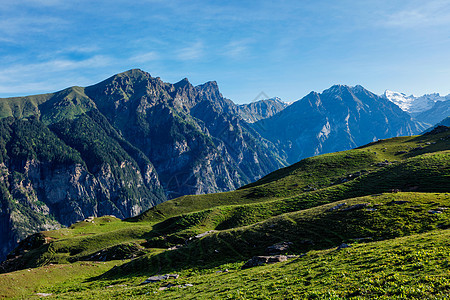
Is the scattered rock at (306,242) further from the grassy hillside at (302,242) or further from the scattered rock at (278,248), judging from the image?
the scattered rock at (278,248)

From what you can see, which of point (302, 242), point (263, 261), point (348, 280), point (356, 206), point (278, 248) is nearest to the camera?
point (348, 280)

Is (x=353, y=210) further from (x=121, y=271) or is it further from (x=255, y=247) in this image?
(x=121, y=271)

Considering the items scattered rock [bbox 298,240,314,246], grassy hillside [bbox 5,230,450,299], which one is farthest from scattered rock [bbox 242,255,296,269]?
scattered rock [bbox 298,240,314,246]

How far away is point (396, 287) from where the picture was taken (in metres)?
19.3

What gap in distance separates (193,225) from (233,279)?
5868 cm

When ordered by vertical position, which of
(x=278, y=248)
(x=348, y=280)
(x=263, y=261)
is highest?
(x=348, y=280)

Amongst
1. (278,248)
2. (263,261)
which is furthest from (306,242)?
(263,261)

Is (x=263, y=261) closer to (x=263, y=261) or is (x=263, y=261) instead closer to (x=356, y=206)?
(x=263, y=261)

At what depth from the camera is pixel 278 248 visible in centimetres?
4853

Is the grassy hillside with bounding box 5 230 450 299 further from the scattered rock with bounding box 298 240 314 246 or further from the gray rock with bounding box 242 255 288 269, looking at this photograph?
the scattered rock with bounding box 298 240 314 246

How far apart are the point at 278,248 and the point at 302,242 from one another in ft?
15.6

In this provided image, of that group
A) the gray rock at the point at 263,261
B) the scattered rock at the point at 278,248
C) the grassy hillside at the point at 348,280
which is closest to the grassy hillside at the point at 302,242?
the grassy hillside at the point at 348,280

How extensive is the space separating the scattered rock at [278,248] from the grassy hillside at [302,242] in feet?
4.67

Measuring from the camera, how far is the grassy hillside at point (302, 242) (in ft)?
79.0
